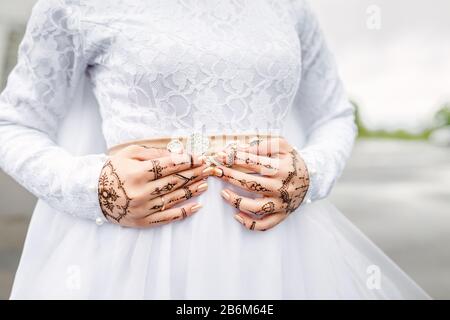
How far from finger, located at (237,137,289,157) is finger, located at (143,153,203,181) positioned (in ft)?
0.35

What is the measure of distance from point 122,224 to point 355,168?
25.2ft

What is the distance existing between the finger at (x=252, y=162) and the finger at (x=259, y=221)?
8cm

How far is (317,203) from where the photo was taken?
97 centimetres

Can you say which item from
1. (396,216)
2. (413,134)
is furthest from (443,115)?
(396,216)

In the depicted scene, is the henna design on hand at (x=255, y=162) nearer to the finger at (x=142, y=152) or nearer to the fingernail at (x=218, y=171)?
the fingernail at (x=218, y=171)

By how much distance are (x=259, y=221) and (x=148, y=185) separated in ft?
0.67

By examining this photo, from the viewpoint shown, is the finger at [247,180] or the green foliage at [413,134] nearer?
the finger at [247,180]

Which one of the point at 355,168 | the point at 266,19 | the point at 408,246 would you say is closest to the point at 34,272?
the point at 266,19

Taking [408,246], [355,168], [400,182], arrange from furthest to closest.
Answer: [355,168] → [400,182] → [408,246]

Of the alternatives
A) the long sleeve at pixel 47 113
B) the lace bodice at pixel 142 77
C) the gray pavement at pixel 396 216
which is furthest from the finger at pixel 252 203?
the gray pavement at pixel 396 216

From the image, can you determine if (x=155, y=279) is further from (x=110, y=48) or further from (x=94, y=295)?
(x=110, y=48)

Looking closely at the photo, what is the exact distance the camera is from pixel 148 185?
2.35ft

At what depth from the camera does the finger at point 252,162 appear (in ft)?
2.49

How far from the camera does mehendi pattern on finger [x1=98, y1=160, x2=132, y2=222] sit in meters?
0.71
